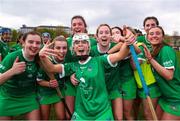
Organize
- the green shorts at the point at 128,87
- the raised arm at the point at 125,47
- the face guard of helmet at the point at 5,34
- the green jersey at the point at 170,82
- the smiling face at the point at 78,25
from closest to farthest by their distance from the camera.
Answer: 1. the raised arm at the point at 125,47
2. the green jersey at the point at 170,82
3. the green shorts at the point at 128,87
4. the smiling face at the point at 78,25
5. the face guard of helmet at the point at 5,34

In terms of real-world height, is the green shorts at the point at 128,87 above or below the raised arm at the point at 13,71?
below

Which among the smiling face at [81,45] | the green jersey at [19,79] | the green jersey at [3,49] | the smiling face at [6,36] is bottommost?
the green jersey at [19,79]

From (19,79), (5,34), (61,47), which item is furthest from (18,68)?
(5,34)

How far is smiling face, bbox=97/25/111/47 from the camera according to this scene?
640 cm

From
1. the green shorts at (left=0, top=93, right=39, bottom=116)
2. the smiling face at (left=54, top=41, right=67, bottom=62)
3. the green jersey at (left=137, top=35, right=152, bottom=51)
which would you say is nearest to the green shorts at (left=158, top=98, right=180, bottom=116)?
the green jersey at (left=137, top=35, right=152, bottom=51)

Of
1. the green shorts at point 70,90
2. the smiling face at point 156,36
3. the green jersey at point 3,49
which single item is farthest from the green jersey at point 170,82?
the green jersey at point 3,49

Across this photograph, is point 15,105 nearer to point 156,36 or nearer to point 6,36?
point 156,36

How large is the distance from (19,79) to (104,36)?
186 cm

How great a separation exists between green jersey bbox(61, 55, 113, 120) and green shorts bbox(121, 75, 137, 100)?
109 cm

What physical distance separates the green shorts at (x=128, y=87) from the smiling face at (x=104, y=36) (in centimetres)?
91

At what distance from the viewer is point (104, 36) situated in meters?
6.40

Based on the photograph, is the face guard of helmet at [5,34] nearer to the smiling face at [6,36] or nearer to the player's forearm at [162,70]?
the smiling face at [6,36]

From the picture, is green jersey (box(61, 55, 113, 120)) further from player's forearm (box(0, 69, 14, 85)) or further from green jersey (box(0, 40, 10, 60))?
green jersey (box(0, 40, 10, 60))

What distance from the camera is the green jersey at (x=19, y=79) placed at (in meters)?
6.07
